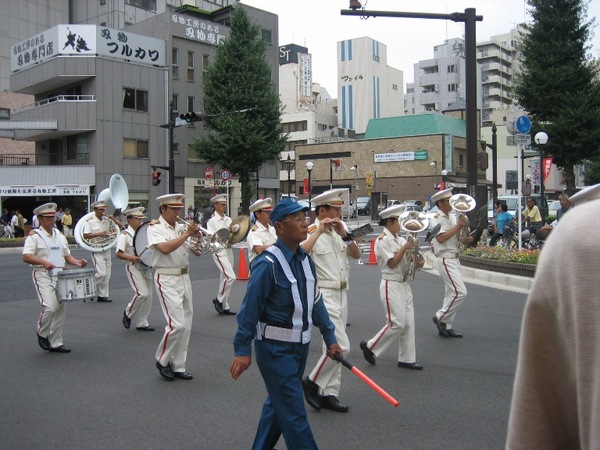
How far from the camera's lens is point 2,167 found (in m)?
39.2

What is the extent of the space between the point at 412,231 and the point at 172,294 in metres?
3.19

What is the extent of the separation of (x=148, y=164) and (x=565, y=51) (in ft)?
89.9

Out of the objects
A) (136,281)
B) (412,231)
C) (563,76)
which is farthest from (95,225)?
(563,76)

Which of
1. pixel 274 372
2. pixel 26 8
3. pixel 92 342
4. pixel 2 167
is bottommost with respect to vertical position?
pixel 92 342

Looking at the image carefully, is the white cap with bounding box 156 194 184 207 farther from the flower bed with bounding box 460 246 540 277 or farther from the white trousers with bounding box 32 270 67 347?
the flower bed with bounding box 460 246 540 277

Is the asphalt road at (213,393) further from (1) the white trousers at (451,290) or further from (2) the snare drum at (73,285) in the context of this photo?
(2) the snare drum at (73,285)

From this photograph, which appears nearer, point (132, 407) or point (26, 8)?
point (132, 407)

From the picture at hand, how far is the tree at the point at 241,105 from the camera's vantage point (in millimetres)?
39812

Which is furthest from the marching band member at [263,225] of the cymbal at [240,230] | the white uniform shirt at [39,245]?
the white uniform shirt at [39,245]

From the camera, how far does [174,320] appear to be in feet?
22.7

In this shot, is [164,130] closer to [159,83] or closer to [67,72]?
[159,83]

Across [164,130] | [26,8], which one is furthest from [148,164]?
[26,8]

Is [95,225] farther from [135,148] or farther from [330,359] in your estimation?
[135,148]

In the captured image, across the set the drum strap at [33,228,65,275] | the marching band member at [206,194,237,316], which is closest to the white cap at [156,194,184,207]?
the drum strap at [33,228,65,275]
